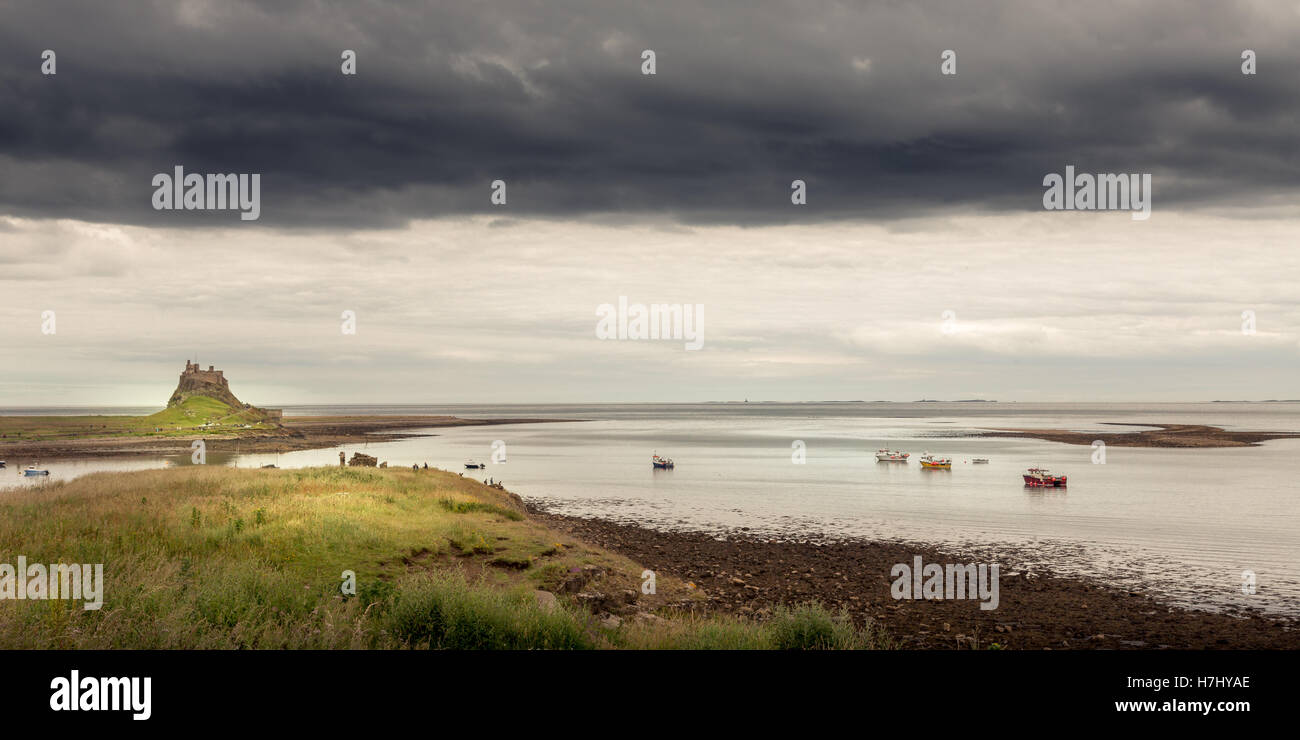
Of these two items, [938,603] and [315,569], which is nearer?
[315,569]

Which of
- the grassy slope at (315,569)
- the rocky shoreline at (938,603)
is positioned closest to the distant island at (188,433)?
the grassy slope at (315,569)

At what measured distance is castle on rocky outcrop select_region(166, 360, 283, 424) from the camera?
16662cm

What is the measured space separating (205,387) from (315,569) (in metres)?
173

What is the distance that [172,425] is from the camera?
141625 mm

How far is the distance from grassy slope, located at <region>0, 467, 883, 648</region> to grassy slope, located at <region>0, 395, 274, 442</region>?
11291 centimetres

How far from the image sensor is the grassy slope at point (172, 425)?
416 ft

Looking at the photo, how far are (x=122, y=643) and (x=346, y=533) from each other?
15.2 m

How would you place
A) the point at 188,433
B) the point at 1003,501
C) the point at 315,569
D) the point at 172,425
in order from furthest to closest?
the point at 172,425 → the point at 188,433 → the point at 1003,501 → the point at 315,569

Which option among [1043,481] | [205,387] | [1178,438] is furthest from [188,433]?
[1178,438]

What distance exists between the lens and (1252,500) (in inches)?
1992

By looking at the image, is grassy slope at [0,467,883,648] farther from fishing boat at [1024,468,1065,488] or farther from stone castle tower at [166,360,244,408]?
stone castle tower at [166,360,244,408]

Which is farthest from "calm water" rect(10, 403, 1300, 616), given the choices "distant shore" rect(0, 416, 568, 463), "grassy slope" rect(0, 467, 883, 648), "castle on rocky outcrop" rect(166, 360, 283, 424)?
"castle on rocky outcrop" rect(166, 360, 283, 424)

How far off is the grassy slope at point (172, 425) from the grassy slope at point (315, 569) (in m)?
113

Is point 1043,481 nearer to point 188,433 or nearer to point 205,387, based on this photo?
point 188,433
